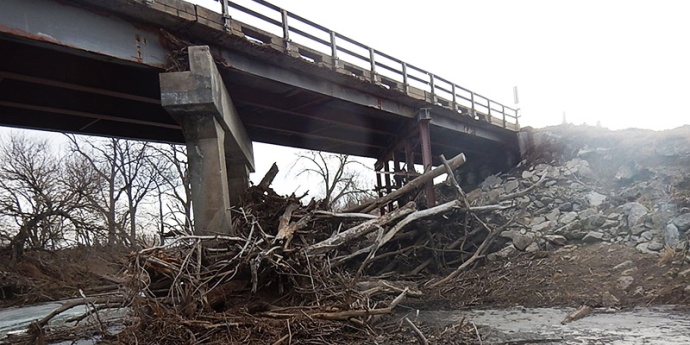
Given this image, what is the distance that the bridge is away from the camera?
691cm

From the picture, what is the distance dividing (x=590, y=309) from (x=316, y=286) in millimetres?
4146

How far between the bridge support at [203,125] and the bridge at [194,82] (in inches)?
0.7

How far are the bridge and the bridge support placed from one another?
0.02 m

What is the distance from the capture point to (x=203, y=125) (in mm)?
7930

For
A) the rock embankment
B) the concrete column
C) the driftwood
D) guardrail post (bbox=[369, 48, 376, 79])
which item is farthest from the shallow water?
guardrail post (bbox=[369, 48, 376, 79])

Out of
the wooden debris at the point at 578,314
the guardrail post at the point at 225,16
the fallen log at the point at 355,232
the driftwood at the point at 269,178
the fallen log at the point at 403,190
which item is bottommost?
the wooden debris at the point at 578,314

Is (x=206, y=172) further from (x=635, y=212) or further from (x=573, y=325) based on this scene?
(x=635, y=212)

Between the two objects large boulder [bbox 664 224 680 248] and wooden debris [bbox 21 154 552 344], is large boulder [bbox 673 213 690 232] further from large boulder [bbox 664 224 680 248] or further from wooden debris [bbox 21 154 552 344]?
wooden debris [bbox 21 154 552 344]

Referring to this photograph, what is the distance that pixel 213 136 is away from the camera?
8016 millimetres

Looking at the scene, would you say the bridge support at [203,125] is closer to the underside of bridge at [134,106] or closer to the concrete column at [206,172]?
the concrete column at [206,172]

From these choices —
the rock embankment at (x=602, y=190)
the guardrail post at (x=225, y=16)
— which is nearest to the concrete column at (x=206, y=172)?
the guardrail post at (x=225, y=16)

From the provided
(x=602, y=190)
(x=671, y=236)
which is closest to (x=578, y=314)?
(x=671, y=236)

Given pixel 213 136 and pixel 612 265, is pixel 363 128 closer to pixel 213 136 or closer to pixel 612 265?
pixel 213 136

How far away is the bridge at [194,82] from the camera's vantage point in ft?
22.7
